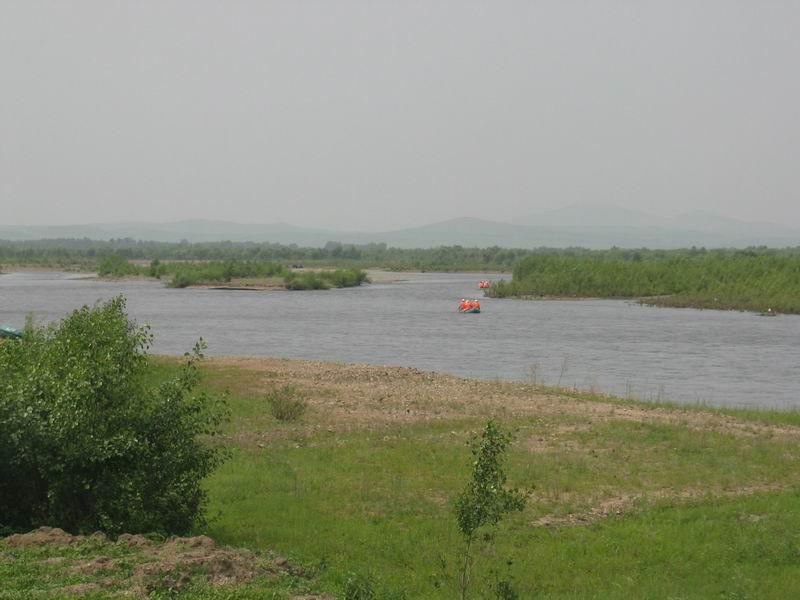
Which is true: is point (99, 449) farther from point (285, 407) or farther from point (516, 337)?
point (516, 337)

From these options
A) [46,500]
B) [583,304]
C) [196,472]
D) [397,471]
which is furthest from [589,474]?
[583,304]

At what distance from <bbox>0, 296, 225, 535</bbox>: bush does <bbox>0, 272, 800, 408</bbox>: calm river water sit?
812 inches

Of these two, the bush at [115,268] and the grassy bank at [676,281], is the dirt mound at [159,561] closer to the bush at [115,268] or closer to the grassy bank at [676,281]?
the grassy bank at [676,281]

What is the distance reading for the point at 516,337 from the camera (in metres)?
54.8

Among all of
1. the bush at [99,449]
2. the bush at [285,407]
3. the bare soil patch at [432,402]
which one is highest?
the bush at [99,449]

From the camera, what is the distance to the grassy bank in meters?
80.4

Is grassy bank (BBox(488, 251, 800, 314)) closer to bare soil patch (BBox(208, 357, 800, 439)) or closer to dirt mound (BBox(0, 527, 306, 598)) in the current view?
bare soil patch (BBox(208, 357, 800, 439))

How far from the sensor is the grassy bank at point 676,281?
80.4m

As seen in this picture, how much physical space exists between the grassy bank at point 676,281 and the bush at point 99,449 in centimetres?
6874

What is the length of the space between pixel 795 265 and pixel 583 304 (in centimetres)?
1970

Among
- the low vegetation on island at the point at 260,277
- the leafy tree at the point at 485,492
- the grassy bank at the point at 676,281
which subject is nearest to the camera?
the leafy tree at the point at 485,492

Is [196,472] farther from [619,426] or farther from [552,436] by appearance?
[619,426]

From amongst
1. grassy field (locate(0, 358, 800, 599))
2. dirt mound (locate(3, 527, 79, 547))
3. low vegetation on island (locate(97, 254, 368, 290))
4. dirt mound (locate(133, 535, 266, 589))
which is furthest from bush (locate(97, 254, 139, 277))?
dirt mound (locate(133, 535, 266, 589))

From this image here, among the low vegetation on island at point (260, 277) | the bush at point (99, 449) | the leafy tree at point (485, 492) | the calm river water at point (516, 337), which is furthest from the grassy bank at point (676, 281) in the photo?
the leafy tree at point (485, 492)
